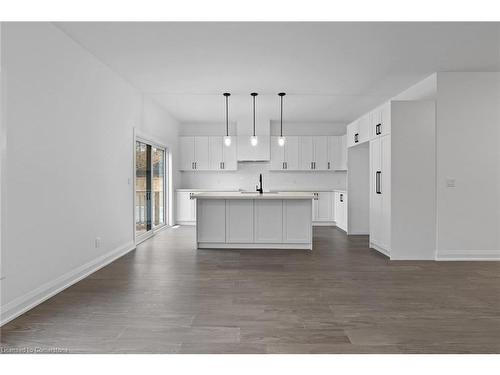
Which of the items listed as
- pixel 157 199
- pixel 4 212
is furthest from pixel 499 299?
pixel 157 199

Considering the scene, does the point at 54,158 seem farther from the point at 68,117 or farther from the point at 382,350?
the point at 382,350

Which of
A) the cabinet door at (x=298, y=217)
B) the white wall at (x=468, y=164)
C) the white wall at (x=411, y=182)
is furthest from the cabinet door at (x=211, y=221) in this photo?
the white wall at (x=468, y=164)

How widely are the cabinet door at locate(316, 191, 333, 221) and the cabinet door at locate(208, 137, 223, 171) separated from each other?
2828mm

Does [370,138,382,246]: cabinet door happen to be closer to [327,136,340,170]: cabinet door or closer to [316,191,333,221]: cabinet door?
[316,191,333,221]: cabinet door

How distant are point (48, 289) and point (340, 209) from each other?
21.8 feet

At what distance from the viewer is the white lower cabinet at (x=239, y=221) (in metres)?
6.20

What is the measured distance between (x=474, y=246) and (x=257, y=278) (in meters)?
3.40

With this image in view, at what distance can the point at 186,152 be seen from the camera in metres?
9.76

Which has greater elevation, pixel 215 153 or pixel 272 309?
pixel 215 153

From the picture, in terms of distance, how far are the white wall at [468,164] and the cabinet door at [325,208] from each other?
4.13 metres

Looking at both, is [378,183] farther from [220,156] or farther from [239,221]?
[220,156]

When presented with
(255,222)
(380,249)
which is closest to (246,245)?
(255,222)

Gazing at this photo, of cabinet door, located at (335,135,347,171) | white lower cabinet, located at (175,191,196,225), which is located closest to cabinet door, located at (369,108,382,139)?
cabinet door, located at (335,135,347,171)

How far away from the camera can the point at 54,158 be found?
3703 millimetres
